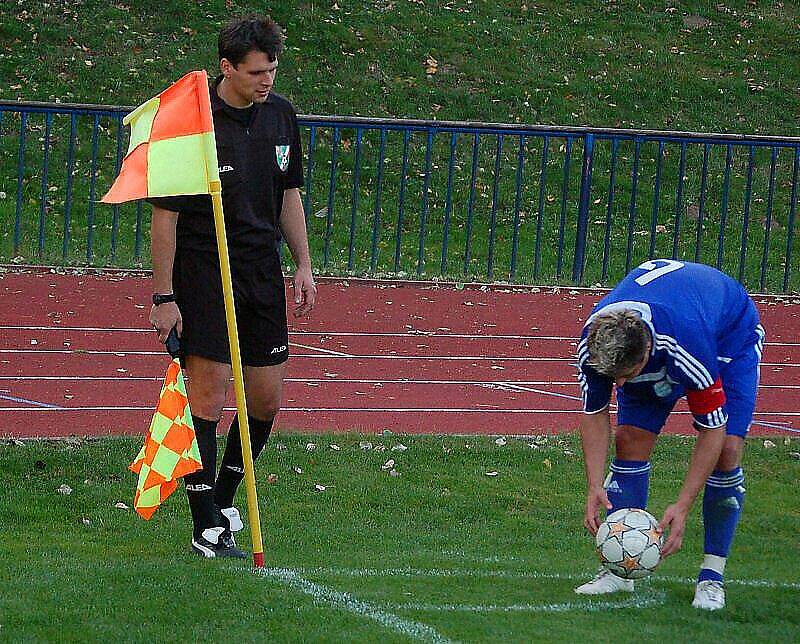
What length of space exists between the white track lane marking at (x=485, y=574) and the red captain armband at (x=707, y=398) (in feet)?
3.66

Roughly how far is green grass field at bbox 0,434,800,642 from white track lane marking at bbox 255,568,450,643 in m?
0.01

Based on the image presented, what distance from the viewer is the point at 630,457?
5.18m

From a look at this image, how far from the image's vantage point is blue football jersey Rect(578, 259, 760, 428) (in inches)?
178

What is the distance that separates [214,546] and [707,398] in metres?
2.30

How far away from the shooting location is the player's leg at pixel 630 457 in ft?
16.8

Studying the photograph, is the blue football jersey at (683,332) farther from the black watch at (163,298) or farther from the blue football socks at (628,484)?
the black watch at (163,298)

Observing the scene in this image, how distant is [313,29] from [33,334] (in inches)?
542

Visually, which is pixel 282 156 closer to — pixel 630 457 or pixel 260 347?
pixel 260 347

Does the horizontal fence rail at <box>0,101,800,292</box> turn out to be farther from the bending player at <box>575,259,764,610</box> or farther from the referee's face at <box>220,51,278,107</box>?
A: the bending player at <box>575,259,764,610</box>

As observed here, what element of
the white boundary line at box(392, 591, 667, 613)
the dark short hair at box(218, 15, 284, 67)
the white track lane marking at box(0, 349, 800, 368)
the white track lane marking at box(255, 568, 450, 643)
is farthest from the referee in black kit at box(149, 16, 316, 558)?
the white track lane marking at box(0, 349, 800, 368)

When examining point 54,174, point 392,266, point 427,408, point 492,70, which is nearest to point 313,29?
point 492,70

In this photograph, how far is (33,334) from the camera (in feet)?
35.0

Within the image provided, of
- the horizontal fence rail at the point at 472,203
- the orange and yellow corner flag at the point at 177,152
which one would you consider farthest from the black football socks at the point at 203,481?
the horizontal fence rail at the point at 472,203

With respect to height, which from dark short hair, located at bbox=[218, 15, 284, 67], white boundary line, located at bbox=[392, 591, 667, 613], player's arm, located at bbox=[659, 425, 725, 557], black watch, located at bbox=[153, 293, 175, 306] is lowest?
white boundary line, located at bbox=[392, 591, 667, 613]
